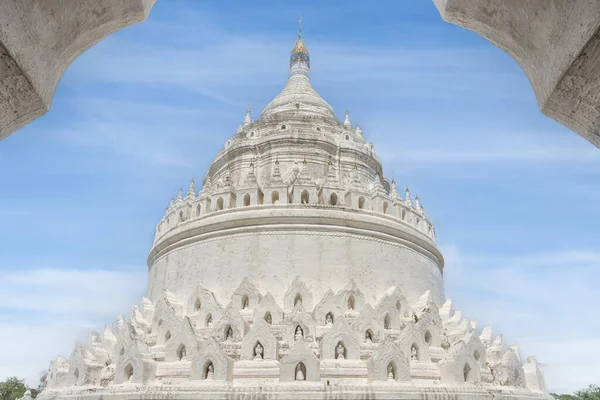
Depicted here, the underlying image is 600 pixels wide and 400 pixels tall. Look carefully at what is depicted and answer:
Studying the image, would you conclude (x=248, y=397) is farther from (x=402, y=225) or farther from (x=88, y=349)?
(x=402, y=225)

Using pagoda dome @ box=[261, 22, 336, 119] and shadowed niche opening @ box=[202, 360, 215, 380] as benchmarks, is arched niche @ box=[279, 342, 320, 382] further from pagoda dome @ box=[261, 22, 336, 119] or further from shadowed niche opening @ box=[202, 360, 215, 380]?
pagoda dome @ box=[261, 22, 336, 119]

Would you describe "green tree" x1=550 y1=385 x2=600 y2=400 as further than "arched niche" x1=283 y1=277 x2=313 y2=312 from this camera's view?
Yes

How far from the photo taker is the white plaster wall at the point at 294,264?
65.2ft

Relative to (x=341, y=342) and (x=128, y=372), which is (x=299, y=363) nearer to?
(x=341, y=342)

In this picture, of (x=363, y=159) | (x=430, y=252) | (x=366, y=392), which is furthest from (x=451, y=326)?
(x=363, y=159)

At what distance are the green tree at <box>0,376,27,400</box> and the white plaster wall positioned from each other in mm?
36373

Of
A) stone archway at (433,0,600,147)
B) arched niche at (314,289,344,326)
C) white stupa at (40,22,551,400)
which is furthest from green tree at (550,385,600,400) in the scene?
stone archway at (433,0,600,147)

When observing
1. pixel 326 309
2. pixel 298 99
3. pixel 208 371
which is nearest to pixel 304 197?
pixel 326 309

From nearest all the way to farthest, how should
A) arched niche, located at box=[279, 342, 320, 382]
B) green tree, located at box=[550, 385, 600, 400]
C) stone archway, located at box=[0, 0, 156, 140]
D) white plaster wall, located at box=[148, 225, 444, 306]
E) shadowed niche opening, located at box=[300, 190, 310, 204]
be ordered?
1. stone archway, located at box=[0, 0, 156, 140]
2. arched niche, located at box=[279, 342, 320, 382]
3. white plaster wall, located at box=[148, 225, 444, 306]
4. shadowed niche opening, located at box=[300, 190, 310, 204]
5. green tree, located at box=[550, 385, 600, 400]

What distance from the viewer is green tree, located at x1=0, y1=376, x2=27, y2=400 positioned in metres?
47.0

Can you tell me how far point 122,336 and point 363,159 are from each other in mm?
16750

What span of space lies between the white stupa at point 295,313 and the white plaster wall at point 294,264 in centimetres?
5

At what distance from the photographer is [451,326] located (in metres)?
20.3

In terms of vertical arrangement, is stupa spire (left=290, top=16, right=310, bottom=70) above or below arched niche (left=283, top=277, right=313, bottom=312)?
above
